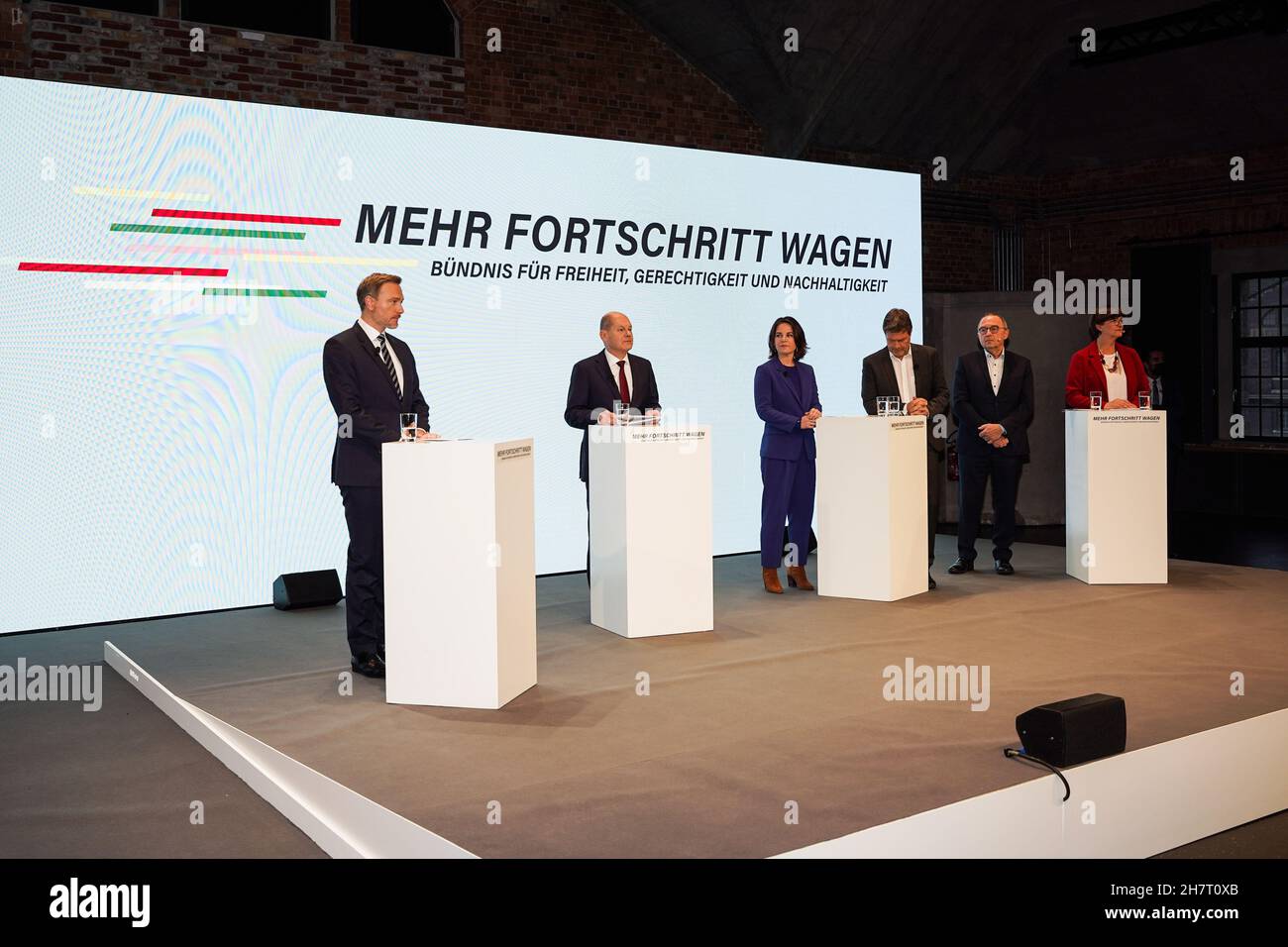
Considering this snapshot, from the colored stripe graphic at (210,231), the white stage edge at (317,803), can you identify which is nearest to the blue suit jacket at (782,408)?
the colored stripe graphic at (210,231)

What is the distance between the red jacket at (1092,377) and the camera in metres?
6.49

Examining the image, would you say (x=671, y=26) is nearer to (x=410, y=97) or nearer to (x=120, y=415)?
(x=410, y=97)

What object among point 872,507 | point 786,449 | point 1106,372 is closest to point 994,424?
point 1106,372

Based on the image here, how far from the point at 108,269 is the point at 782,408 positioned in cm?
341

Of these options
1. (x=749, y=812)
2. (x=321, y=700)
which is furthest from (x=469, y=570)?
(x=749, y=812)

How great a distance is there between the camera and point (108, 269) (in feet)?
19.2

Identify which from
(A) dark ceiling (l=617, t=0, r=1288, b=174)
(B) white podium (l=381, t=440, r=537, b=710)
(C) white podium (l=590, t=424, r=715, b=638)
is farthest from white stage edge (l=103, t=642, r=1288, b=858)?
(A) dark ceiling (l=617, t=0, r=1288, b=174)

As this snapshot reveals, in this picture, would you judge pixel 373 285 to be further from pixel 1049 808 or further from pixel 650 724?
pixel 1049 808

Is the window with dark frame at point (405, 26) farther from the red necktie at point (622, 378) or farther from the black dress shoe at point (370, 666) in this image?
the black dress shoe at point (370, 666)

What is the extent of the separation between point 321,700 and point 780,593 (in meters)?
2.74

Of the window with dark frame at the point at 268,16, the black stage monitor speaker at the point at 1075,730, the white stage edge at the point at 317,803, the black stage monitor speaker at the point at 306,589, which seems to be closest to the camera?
the white stage edge at the point at 317,803

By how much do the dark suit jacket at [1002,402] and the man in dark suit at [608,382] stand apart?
1842 millimetres

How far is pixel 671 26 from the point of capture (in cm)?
980

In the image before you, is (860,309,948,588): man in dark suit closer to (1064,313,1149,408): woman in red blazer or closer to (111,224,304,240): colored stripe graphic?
(1064,313,1149,408): woman in red blazer
